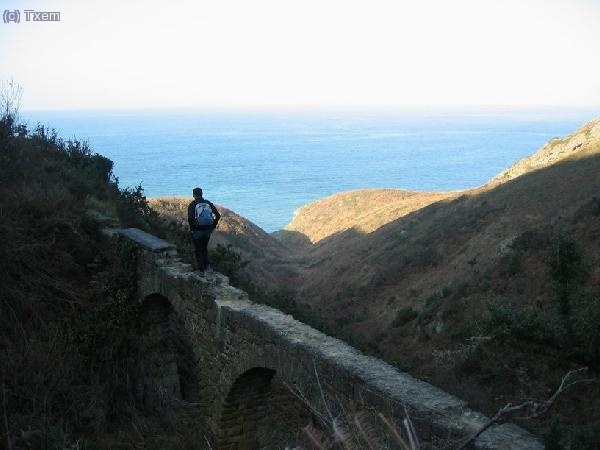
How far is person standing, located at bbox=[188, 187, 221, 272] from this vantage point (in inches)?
355

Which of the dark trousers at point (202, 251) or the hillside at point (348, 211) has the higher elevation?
the dark trousers at point (202, 251)

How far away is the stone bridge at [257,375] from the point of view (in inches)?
173

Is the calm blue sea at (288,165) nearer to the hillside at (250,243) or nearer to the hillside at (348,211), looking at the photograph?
the hillside at (348,211)

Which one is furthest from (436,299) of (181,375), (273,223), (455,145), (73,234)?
(455,145)

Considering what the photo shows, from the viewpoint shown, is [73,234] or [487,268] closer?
[73,234]

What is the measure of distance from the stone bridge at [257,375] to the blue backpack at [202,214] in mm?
893

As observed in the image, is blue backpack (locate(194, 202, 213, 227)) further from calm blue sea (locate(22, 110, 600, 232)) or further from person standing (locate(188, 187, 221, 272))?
calm blue sea (locate(22, 110, 600, 232))

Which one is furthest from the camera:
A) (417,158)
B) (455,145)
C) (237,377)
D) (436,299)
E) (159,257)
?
(455,145)

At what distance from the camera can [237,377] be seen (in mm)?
→ 7117

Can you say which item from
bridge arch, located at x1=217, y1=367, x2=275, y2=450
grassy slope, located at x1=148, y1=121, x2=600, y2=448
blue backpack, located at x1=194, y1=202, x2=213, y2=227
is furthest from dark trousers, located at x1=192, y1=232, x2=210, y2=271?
grassy slope, located at x1=148, y1=121, x2=600, y2=448

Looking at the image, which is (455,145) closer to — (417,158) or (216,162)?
(417,158)

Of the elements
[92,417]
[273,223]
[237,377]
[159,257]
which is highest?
[159,257]

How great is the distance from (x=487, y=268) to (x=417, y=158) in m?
122

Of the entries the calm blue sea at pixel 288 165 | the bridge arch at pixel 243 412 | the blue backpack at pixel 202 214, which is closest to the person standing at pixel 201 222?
the blue backpack at pixel 202 214
